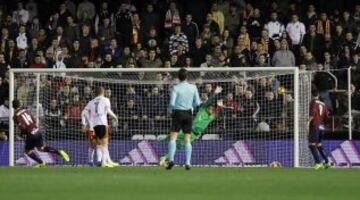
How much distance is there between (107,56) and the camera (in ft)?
94.4

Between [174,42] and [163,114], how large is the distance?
3.33 meters

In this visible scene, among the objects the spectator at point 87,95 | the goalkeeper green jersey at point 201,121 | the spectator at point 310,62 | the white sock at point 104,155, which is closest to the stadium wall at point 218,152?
the goalkeeper green jersey at point 201,121

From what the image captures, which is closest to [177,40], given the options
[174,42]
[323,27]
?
[174,42]

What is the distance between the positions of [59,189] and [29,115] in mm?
10141

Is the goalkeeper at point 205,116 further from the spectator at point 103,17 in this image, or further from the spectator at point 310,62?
the spectator at point 103,17

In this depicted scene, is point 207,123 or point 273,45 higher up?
point 273,45

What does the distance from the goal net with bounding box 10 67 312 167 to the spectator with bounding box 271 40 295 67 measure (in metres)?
1.56

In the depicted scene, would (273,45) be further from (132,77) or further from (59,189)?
(59,189)

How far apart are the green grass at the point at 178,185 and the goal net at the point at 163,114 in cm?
611

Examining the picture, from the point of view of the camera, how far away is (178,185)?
631 inches

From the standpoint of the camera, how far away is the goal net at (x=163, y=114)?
26234 millimetres

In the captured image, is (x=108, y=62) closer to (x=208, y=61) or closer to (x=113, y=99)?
(x=113, y=99)

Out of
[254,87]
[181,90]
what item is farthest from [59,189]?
[254,87]

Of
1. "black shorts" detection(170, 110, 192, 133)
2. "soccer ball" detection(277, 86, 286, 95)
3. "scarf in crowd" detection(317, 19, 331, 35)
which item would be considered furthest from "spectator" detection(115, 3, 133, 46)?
"black shorts" detection(170, 110, 192, 133)
